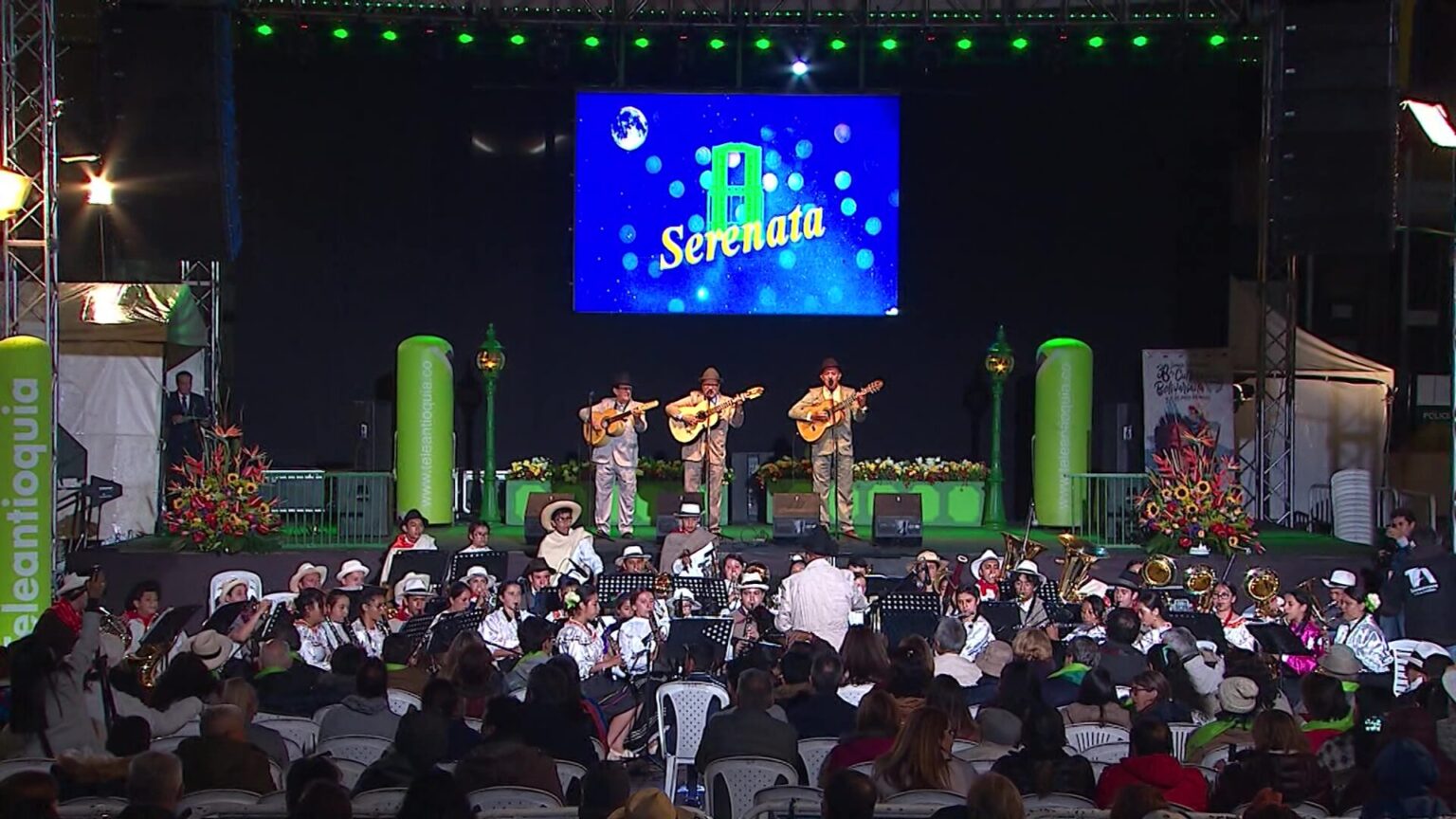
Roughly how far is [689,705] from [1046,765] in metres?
3.11

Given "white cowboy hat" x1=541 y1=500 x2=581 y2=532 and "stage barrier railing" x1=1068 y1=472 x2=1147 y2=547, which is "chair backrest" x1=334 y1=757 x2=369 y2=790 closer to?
"white cowboy hat" x1=541 y1=500 x2=581 y2=532

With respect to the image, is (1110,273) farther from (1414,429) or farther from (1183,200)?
(1414,429)

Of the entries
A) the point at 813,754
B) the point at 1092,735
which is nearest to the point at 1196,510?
the point at 1092,735

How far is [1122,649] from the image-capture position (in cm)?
966

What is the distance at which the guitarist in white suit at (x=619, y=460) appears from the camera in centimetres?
1656

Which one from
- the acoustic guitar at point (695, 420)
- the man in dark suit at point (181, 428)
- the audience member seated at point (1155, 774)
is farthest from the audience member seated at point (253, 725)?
the man in dark suit at point (181, 428)

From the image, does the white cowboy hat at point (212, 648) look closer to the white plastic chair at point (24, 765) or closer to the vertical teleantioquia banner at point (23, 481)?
the vertical teleantioquia banner at point (23, 481)

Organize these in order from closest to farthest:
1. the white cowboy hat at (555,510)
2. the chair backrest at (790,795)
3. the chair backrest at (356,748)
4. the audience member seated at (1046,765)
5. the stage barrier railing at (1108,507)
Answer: the chair backrest at (790,795) → the audience member seated at (1046,765) → the chair backrest at (356,748) → the white cowboy hat at (555,510) → the stage barrier railing at (1108,507)

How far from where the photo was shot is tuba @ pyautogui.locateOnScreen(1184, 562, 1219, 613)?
12.2m

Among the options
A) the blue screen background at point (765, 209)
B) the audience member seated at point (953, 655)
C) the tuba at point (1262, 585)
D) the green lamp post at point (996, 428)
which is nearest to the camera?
the audience member seated at point (953, 655)

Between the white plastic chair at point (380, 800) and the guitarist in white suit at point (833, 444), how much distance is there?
10.3 meters

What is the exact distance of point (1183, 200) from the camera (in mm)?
18906

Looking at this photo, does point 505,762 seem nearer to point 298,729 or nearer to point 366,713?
point 366,713

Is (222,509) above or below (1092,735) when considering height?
above
